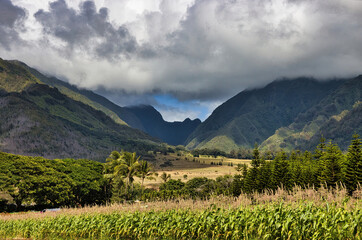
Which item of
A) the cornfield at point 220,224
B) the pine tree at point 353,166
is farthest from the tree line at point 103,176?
the cornfield at point 220,224

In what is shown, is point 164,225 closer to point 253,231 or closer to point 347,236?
point 253,231

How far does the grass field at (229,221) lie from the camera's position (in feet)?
48.1

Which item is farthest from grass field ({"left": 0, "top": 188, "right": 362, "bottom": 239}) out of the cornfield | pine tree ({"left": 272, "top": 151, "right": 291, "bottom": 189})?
pine tree ({"left": 272, "top": 151, "right": 291, "bottom": 189})

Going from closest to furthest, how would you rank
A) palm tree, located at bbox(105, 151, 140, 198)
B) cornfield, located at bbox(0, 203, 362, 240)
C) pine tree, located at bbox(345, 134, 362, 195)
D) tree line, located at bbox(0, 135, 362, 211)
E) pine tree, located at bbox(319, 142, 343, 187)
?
cornfield, located at bbox(0, 203, 362, 240) < pine tree, located at bbox(345, 134, 362, 195) < tree line, located at bbox(0, 135, 362, 211) < pine tree, located at bbox(319, 142, 343, 187) < palm tree, located at bbox(105, 151, 140, 198)

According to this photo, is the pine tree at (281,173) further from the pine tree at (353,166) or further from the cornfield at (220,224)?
the cornfield at (220,224)

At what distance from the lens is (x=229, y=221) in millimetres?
17578

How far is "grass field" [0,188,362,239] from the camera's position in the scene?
1466 cm

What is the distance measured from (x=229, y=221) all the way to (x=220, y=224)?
645mm

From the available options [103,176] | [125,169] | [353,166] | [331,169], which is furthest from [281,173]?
[103,176]

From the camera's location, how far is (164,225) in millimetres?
20250

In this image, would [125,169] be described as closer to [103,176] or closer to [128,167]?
[128,167]

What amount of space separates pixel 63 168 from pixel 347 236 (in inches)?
2909

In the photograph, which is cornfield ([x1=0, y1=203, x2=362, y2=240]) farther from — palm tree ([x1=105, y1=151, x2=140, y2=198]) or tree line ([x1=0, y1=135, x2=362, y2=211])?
palm tree ([x1=105, y1=151, x2=140, y2=198])

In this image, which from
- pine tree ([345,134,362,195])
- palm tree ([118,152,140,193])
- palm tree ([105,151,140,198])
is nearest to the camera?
pine tree ([345,134,362,195])
